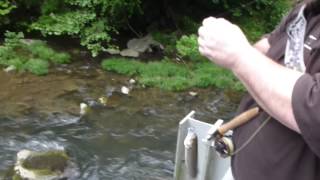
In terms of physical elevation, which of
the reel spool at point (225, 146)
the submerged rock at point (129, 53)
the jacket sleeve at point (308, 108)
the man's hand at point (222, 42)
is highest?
the man's hand at point (222, 42)

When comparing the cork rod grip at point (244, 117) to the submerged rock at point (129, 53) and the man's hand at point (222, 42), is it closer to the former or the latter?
the man's hand at point (222, 42)

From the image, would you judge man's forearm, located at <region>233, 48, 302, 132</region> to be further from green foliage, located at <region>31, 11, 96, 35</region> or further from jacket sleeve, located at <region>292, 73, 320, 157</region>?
green foliage, located at <region>31, 11, 96, 35</region>

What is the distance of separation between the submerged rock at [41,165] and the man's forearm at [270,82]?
3506 millimetres

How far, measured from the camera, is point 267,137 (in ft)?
5.46

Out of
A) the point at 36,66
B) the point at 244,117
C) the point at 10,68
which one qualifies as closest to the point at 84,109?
the point at 36,66

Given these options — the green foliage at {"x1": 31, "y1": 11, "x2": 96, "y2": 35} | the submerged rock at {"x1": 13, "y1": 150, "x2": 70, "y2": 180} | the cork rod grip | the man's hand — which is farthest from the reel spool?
the green foliage at {"x1": 31, "y1": 11, "x2": 96, "y2": 35}

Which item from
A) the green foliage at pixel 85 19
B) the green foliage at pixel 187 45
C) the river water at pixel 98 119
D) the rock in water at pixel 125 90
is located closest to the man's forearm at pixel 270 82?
the river water at pixel 98 119

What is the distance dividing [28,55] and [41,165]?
302cm

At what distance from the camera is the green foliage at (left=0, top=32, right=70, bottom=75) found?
283 inches

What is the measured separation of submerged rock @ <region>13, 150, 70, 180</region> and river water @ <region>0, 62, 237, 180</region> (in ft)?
0.62

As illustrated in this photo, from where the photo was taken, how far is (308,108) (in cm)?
141

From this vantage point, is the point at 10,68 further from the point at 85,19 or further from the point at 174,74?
the point at 174,74

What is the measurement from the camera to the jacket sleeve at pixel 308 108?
1400mm

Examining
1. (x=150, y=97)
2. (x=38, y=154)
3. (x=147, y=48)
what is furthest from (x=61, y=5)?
(x=38, y=154)
